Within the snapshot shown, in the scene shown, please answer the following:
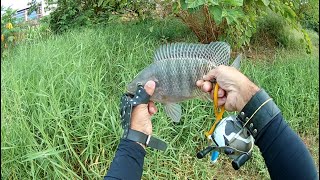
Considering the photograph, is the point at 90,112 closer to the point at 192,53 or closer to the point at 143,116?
the point at 143,116

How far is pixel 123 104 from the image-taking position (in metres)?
1.58

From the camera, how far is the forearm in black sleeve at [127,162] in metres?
1.41

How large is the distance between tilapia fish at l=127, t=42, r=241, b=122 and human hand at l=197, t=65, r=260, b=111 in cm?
5

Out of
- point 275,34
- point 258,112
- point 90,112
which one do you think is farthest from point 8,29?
point 275,34

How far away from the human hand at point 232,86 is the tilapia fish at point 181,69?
1.9 inches

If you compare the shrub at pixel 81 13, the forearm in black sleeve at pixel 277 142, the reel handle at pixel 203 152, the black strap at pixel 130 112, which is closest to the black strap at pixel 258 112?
the forearm in black sleeve at pixel 277 142

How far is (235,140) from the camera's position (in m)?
1.57

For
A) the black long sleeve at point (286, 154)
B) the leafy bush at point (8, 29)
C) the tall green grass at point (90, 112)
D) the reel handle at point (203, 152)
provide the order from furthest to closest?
the leafy bush at point (8, 29) → the tall green grass at point (90, 112) → the reel handle at point (203, 152) → the black long sleeve at point (286, 154)

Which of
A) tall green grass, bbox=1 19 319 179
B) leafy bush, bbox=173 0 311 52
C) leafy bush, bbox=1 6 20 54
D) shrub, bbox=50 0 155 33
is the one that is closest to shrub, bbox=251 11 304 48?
leafy bush, bbox=173 0 311 52

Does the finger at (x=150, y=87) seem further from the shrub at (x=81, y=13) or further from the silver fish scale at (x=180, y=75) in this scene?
the shrub at (x=81, y=13)

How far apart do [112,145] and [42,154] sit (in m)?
0.54

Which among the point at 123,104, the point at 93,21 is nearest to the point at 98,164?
the point at 123,104

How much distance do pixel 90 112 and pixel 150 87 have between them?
160 cm

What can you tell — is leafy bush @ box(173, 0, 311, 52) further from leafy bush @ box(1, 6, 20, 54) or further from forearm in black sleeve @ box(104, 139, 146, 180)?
leafy bush @ box(1, 6, 20, 54)
